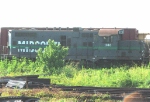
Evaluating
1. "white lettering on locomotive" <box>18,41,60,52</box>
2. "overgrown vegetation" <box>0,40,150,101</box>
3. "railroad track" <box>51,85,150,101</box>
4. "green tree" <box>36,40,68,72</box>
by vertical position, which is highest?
"white lettering on locomotive" <box>18,41,60,52</box>

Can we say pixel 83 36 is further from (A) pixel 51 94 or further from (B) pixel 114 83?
(A) pixel 51 94

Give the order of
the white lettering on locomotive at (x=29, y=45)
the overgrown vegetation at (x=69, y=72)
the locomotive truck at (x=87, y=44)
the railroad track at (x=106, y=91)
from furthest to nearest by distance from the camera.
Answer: the white lettering on locomotive at (x=29, y=45) < the locomotive truck at (x=87, y=44) < the overgrown vegetation at (x=69, y=72) < the railroad track at (x=106, y=91)

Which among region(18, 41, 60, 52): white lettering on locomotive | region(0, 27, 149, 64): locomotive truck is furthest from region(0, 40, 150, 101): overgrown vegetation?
region(0, 27, 149, 64): locomotive truck

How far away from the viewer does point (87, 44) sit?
96.6 feet

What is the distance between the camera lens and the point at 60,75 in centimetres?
2067

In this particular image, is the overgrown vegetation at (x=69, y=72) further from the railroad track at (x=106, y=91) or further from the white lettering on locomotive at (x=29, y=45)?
the railroad track at (x=106, y=91)

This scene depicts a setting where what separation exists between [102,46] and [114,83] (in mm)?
11844

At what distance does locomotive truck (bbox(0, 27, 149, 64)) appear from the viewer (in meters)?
29.0

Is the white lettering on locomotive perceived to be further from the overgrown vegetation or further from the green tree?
the green tree

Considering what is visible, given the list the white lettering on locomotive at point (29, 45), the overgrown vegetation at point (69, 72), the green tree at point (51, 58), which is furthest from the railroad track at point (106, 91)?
the white lettering on locomotive at point (29, 45)

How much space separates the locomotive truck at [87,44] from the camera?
28953mm

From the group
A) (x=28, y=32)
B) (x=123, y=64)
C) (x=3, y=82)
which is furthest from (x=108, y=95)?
(x=28, y=32)

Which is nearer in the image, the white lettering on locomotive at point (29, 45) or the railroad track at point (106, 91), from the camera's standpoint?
the railroad track at point (106, 91)

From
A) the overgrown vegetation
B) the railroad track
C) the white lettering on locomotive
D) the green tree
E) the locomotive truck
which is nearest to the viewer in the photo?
the railroad track
